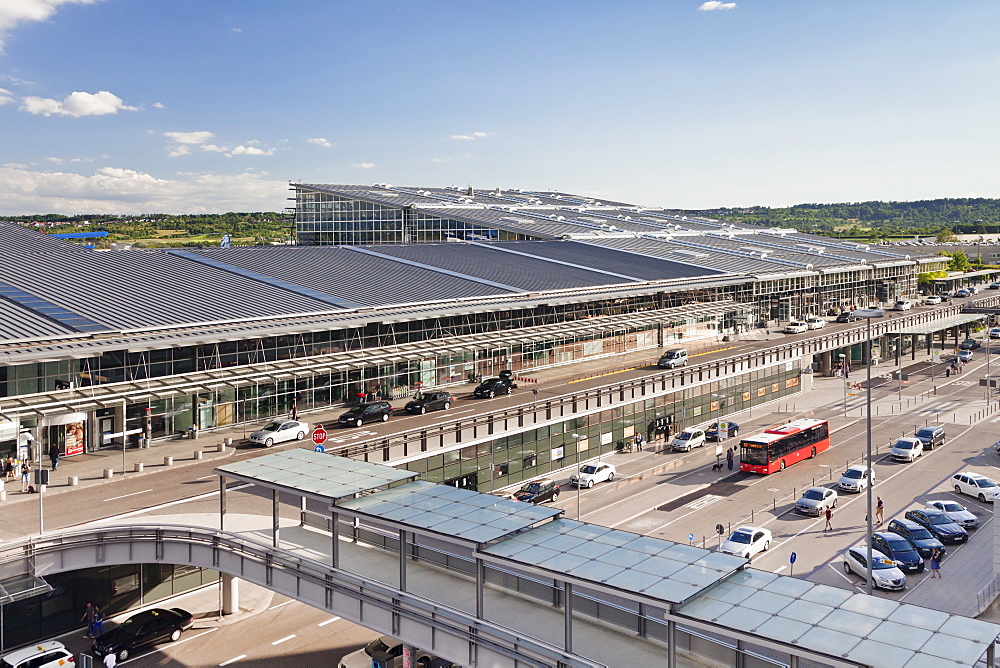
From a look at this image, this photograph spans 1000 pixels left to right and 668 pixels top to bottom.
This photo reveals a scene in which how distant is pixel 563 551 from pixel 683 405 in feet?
141

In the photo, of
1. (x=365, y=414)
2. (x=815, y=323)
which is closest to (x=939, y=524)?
(x=365, y=414)

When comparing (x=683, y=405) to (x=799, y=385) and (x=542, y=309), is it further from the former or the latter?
(x=799, y=385)

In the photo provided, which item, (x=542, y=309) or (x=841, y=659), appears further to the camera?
(x=542, y=309)

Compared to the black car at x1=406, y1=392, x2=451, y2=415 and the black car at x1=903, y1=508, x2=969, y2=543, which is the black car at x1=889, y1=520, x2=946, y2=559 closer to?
the black car at x1=903, y1=508, x2=969, y2=543

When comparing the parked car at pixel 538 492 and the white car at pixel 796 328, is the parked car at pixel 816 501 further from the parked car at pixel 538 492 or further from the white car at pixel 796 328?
the white car at pixel 796 328

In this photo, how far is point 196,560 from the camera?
28.3m

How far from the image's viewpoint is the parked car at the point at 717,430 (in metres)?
60.6

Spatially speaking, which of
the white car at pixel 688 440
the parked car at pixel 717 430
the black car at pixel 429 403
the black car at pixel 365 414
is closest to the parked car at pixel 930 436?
the parked car at pixel 717 430

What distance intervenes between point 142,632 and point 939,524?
36.2 m

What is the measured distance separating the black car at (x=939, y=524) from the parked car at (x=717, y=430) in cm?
1843

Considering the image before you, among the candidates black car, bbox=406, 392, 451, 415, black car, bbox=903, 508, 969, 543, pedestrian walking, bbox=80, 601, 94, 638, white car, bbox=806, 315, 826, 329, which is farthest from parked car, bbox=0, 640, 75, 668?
white car, bbox=806, 315, 826, 329

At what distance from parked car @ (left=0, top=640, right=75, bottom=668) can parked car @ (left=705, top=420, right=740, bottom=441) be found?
44.2m

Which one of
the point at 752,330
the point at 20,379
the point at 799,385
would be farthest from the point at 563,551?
the point at 752,330

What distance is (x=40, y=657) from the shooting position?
27016 millimetres
